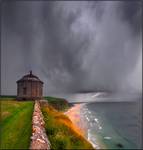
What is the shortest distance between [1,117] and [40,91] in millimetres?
24052

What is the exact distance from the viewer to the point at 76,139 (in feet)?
63.7

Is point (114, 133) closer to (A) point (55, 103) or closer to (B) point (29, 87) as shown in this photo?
(B) point (29, 87)

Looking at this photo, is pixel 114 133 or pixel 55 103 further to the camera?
pixel 55 103

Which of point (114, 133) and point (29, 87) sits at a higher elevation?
point (29, 87)

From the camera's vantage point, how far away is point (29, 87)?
41594mm

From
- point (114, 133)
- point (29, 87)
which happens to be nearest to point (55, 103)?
point (114, 133)

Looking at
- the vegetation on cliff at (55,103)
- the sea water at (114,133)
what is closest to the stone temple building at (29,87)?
the sea water at (114,133)

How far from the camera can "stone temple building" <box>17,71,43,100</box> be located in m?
41.0

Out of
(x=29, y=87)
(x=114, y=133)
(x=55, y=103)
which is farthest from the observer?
(x=55, y=103)

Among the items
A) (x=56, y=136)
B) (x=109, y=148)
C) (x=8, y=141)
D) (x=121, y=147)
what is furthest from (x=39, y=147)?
(x=121, y=147)

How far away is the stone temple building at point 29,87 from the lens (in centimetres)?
4103

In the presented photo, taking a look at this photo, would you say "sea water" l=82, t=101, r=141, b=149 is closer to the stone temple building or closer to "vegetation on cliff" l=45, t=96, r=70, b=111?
"vegetation on cliff" l=45, t=96, r=70, b=111

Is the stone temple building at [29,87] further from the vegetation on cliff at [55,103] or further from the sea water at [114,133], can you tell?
the vegetation on cliff at [55,103]

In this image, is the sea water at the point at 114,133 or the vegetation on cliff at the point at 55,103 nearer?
the sea water at the point at 114,133
